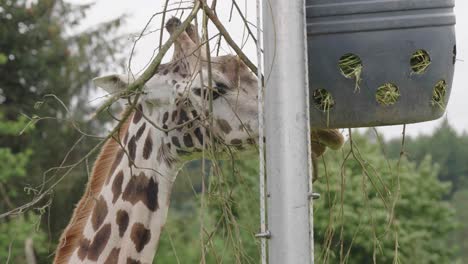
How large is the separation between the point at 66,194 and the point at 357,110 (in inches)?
503

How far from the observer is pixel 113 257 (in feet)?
12.9

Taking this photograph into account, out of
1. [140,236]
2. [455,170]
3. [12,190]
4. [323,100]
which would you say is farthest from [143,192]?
[455,170]

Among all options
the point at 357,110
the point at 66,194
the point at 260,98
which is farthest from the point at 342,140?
the point at 66,194

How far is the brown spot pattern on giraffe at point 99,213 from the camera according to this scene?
3994mm

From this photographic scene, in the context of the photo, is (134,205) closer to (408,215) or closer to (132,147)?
(132,147)

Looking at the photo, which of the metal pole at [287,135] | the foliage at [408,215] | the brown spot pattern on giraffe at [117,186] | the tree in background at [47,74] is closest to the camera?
the metal pole at [287,135]

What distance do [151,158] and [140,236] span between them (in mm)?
302

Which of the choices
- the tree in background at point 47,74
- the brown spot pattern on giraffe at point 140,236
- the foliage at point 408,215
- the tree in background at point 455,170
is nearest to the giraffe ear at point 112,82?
the brown spot pattern on giraffe at point 140,236

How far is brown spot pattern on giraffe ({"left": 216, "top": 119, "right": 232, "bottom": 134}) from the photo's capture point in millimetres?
3920

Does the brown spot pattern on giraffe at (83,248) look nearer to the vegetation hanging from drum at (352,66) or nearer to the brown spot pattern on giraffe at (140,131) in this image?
the brown spot pattern on giraffe at (140,131)

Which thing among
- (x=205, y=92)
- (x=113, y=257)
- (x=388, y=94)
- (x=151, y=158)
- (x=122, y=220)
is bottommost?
(x=113, y=257)

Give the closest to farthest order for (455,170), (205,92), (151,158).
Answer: (205,92) < (151,158) < (455,170)

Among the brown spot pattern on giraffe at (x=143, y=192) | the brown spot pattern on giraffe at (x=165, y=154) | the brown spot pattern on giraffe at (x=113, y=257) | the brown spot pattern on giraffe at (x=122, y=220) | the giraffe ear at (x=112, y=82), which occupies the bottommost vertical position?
the brown spot pattern on giraffe at (x=113, y=257)

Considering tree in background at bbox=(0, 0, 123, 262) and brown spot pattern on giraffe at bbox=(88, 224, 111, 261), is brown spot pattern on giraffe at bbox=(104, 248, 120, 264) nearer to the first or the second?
brown spot pattern on giraffe at bbox=(88, 224, 111, 261)
